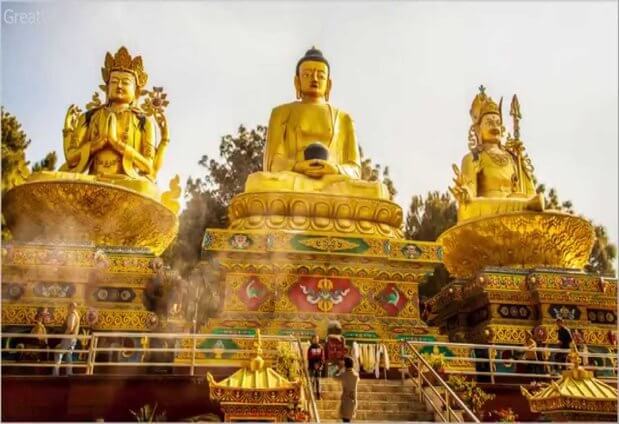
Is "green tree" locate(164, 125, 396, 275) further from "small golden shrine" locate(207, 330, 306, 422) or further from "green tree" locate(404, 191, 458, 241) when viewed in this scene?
"small golden shrine" locate(207, 330, 306, 422)

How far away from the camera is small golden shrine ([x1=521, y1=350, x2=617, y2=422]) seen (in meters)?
7.40

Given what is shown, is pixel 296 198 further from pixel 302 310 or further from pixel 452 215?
pixel 452 215

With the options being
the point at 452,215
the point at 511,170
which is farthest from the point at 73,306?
the point at 452,215

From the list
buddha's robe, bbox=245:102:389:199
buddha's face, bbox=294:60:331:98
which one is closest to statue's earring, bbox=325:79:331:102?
buddha's face, bbox=294:60:331:98

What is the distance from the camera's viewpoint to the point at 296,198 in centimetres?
1132

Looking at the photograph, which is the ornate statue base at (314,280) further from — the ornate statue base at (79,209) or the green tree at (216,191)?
the green tree at (216,191)

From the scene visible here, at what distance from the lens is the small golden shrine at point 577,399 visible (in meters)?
7.40

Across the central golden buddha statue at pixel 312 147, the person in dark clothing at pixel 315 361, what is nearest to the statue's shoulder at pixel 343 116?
the central golden buddha statue at pixel 312 147

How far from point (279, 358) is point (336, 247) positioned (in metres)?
2.78

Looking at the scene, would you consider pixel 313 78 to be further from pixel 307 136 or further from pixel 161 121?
pixel 161 121

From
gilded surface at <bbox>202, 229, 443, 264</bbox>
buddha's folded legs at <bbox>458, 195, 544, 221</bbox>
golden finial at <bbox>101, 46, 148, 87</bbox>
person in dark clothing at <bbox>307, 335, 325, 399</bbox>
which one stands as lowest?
person in dark clothing at <bbox>307, 335, 325, 399</bbox>

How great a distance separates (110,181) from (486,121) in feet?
23.2

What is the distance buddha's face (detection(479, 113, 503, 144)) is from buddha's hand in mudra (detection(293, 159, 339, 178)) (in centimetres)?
388

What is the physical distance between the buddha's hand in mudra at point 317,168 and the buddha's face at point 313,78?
86.5 inches
